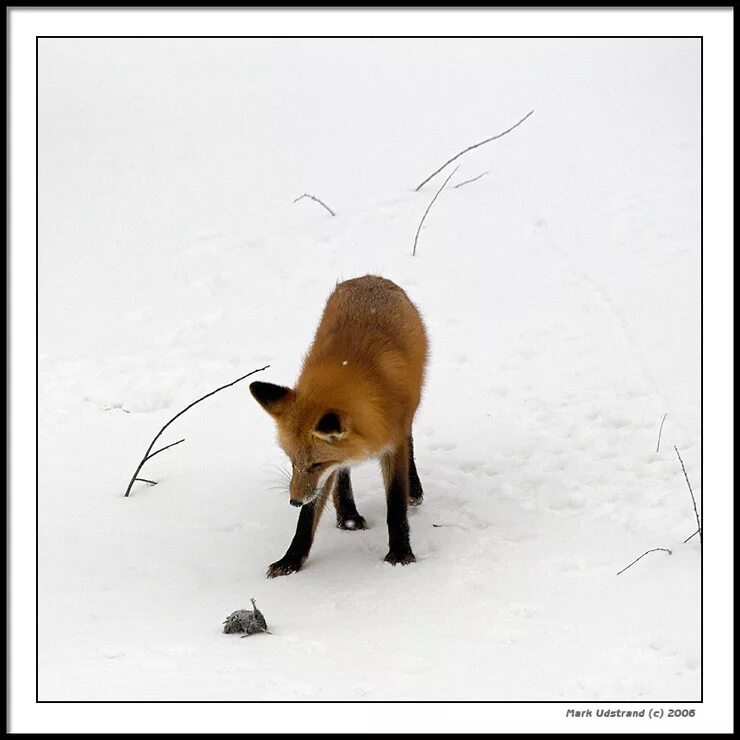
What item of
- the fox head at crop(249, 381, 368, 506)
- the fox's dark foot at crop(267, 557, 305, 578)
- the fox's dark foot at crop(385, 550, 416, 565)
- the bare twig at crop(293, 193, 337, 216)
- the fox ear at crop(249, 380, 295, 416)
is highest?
the bare twig at crop(293, 193, 337, 216)

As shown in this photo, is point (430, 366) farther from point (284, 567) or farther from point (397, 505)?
point (284, 567)

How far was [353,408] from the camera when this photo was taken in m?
5.72

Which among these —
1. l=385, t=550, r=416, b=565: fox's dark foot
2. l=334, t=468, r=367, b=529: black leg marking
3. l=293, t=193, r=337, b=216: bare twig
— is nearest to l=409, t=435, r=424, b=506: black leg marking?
l=334, t=468, r=367, b=529: black leg marking

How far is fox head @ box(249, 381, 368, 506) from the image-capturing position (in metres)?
5.59

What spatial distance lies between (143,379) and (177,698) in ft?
17.0

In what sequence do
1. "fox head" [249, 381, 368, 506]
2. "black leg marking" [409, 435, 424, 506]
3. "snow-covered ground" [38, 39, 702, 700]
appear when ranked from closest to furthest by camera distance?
"snow-covered ground" [38, 39, 702, 700] → "fox head" [249, 381, 368, 506] → "black leg marking" [409, 435, 424, 506]

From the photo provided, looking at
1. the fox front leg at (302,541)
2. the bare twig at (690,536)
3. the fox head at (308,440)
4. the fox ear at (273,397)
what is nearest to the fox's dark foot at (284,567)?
the fox front leg at (302,541)

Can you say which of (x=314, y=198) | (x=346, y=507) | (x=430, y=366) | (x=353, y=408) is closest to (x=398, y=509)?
(x=346, y=507)

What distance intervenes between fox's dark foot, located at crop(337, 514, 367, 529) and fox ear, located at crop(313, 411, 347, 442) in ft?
5.23

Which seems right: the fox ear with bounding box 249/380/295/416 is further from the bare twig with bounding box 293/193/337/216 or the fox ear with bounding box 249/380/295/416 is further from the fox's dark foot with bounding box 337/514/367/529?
the bare twig with bounding box 293/193/337/216

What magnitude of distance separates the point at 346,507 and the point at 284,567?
847mm

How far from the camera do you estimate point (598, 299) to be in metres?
9.79

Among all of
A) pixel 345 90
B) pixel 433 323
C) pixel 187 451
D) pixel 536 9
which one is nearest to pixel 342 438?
pixel 187 451

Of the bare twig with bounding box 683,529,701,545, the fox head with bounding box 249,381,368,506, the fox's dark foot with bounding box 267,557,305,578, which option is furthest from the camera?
the fox's dark foot with bounding box 267,557,305,578
